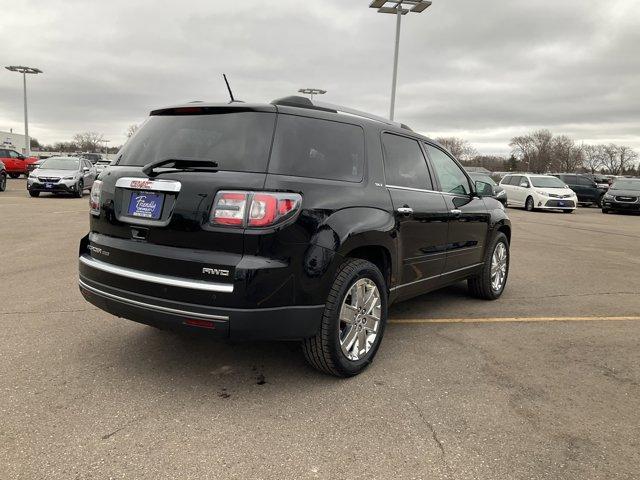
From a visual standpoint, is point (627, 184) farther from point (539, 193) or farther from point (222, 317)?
point (222, 317)

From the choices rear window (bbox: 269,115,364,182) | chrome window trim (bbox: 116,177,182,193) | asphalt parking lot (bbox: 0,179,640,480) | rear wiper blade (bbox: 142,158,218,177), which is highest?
rear window (bbox: 269,115,364,182)

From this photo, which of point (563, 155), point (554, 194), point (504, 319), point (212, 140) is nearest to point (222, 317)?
point (212, 140)

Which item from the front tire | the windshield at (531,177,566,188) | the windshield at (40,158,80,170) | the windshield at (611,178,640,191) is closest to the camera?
the front tire

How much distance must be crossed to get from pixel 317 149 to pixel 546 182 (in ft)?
71.6

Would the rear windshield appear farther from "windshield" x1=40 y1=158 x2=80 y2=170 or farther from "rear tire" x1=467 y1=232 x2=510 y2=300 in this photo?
"windshield" x1=40 y1=158 x2=80 y2=170

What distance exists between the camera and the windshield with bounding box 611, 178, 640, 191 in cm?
2322

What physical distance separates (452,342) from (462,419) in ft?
4.49

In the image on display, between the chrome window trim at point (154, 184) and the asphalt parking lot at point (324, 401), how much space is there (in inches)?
49.7

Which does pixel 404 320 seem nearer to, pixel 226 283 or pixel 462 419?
pixel 462 419

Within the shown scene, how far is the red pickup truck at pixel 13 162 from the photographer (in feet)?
107

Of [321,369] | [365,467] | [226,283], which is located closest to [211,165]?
[226,283]

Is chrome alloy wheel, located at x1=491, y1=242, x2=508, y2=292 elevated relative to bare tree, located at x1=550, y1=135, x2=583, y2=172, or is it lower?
lower

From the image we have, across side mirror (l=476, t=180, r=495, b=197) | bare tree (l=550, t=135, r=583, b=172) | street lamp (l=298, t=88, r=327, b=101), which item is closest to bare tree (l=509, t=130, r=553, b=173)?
bare tree (l=550, t=135, r=583, b=172)

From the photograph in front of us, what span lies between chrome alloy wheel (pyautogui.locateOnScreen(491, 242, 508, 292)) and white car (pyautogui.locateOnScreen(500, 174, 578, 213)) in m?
17.2
